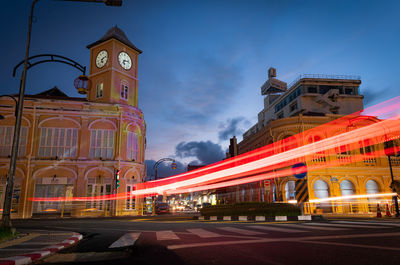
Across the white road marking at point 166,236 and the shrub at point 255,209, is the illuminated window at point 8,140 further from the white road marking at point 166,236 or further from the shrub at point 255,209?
the white road marking at point 166,236

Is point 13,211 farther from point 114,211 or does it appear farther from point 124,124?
point 124,124

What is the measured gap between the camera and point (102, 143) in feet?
97.6

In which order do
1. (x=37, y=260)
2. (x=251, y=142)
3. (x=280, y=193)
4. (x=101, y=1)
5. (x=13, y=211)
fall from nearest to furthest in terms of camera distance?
(x=37, y=260), (x=101, y=1), (x=13, y=211), (x=280, y=193), (x=251, y=142)

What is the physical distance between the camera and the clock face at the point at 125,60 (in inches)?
1319

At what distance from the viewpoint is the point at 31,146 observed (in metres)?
28.2

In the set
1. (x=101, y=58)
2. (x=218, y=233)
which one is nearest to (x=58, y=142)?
(x=101, y=58)

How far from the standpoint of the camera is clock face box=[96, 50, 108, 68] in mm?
33438

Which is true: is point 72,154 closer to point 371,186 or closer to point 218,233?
point 218,233

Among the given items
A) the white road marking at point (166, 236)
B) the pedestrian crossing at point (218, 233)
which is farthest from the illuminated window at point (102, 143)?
the white road marking at point (166, 236)

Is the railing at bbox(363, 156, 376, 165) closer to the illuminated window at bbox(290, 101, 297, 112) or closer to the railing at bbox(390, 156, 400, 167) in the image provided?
the railing at bbox(390, 156, 400, 167)

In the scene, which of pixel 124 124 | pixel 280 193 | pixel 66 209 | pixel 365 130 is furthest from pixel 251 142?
pixel 66 209

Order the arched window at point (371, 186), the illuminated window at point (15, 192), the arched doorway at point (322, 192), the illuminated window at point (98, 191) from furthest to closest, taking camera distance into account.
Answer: the arched window at point (371, 186) → the arched doorway at point (322, 192) → the illuminated window at point (98, 191) → the illuminated window at point (15, 192)

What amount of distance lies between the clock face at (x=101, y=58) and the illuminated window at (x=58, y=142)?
8670 millimetres

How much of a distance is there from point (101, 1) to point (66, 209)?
22.2 meters
